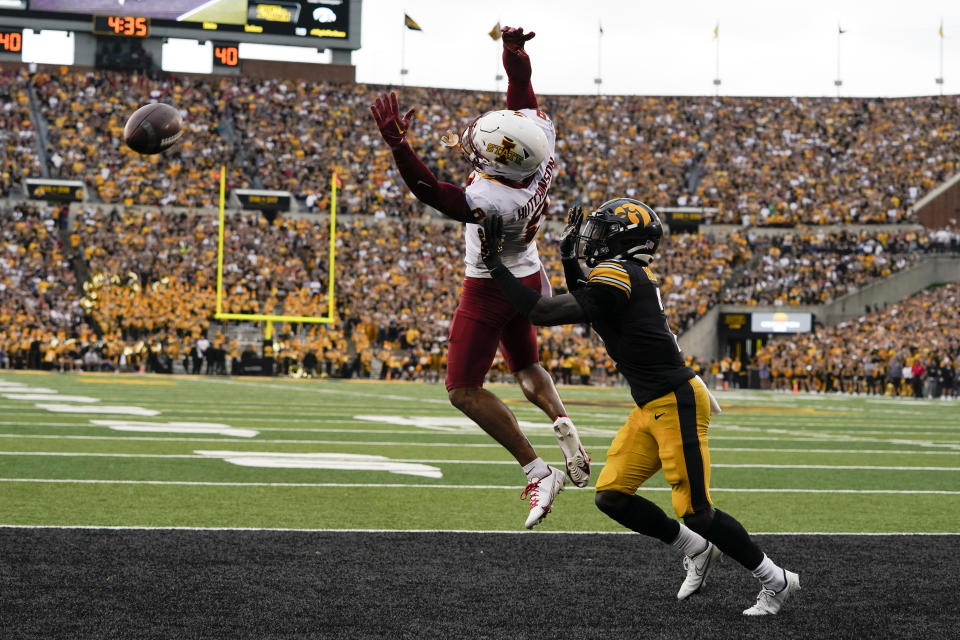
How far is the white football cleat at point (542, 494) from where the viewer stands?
539 cm

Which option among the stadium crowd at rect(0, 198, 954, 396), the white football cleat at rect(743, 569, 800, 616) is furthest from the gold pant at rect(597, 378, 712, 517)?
the stadium crowd at rect(0, 198, 954, 396)

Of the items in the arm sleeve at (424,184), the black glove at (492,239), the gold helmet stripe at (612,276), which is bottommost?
the gold helmet stripe at (612,276)

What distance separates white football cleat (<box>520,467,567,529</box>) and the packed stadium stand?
2720cm

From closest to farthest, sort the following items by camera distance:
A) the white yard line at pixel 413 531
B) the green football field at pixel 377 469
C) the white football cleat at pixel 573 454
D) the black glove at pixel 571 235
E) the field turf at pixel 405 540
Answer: the field turf at pixel 405 540, the black glove at pixel 571 235, the white football cleat at pixel 573 454, the white yard line at pixel 413 531, the green football field at pixel 377 469

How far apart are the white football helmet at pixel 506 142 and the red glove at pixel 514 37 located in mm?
500

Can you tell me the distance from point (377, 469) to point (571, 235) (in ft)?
15.7

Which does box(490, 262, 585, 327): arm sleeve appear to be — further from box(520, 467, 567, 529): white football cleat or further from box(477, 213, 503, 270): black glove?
box(520, 467, 567, 529): white football cleat

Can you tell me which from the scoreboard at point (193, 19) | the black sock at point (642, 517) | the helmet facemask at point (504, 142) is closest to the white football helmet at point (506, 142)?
the helmet facemask at point (504, 142)

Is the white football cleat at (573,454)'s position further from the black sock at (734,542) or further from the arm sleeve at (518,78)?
the arm sleeve at (518,78)

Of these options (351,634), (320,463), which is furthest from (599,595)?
(320,463)

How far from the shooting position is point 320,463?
9742mm

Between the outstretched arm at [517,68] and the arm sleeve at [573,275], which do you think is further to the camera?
the outstretched arm at [517,68]

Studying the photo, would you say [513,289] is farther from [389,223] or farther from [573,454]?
[389,223]

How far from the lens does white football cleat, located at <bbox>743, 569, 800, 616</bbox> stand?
14.9 ft
